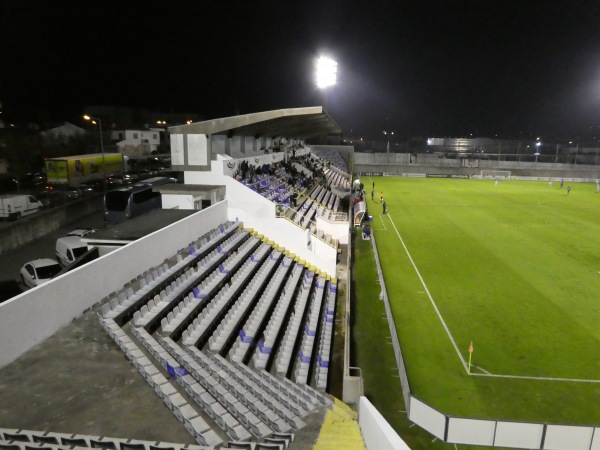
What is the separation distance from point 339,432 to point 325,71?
3040 cm

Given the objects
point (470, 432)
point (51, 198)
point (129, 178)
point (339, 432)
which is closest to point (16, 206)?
point (51, 198)

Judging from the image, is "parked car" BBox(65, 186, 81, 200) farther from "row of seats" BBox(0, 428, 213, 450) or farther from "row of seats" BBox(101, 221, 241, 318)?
"row of seats" BBox(0, 428, 213, 450)

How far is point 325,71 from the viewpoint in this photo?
3206 centimetres

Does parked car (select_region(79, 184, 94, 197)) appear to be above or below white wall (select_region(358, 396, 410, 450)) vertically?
above

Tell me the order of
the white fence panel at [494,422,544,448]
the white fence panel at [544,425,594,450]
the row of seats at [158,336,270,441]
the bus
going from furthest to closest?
the bus, the white fence panel at [494,422,544,448], the white fence panel at [544,425,594,450], the row of seats at [158,336,270,441]

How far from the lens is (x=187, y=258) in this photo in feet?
37.4

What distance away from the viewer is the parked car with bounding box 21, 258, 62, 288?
1234cm

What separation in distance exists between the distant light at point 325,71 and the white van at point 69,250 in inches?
918

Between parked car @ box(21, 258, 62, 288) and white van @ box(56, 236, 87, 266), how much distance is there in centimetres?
152

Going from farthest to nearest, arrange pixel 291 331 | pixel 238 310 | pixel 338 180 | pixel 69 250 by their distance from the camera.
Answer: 1. pixel 338 180
2. pixel 69 250
3. pixel 238 310
4. pixel 291 331

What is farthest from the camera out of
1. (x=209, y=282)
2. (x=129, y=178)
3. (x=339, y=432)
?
(x=129, y=178)

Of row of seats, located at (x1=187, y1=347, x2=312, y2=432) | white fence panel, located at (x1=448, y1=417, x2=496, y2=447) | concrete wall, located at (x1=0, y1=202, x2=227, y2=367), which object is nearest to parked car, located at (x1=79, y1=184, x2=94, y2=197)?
concrete wall, located at (x1=0, y1=202, x2=227, y2=367)

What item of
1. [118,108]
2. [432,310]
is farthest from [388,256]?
[118,108]

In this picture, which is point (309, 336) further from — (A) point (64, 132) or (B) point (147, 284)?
(A) point (64, 132)
